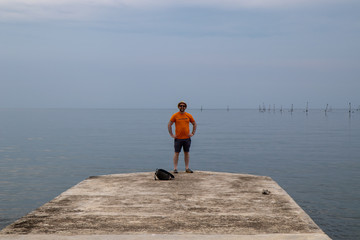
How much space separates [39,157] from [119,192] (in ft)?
80.6

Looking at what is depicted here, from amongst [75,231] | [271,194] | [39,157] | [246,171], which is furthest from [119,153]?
[75,231]

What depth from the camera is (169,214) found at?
757 centimetres

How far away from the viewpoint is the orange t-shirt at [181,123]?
12.2m

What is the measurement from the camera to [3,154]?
113 ft

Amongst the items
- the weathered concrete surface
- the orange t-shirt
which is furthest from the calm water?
the orange t-shirt

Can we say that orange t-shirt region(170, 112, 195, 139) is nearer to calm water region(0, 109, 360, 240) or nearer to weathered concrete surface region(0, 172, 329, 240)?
weathered concrete surface region(0, 172, 329, 240)

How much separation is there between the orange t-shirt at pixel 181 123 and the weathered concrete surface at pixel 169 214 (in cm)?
176

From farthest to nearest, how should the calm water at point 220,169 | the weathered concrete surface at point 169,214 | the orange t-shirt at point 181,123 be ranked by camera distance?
the calm water at point 220,169 < the orange t-shirt at point 181,123 < the weathered concrete surface at point 169,214

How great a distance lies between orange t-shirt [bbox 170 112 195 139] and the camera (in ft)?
40.0

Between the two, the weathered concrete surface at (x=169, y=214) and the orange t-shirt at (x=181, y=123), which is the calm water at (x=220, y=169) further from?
the orange t-shirt at (x=181, y=123)

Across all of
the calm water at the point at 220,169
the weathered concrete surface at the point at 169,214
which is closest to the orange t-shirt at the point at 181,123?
the weathered concrete surface at the point at 169,214

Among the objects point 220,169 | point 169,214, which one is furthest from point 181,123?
point 220,169

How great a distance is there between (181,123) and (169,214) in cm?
491

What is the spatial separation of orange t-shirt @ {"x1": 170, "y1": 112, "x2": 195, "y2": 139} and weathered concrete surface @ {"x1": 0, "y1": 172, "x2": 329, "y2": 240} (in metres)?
1.76
